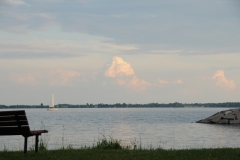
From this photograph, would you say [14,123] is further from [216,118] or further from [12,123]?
[216,118]

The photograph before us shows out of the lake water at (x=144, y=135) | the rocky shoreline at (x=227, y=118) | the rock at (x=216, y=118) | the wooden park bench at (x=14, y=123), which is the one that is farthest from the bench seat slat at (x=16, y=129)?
the rock at (x=216, y=118)

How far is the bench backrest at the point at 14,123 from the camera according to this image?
1109 cm

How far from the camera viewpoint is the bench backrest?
1109 cm

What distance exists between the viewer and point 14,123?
11234 millimetres

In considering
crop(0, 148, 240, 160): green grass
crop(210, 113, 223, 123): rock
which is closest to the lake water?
crop(210, 113, 223, 123): rock

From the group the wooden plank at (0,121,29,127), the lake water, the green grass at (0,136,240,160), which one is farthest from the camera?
the lake water

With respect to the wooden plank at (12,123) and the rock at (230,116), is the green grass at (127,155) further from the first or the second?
the rock at (230,116)

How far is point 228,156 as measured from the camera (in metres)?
11.0

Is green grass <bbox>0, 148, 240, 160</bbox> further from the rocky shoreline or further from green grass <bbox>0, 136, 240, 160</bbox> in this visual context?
the rocky shoreline

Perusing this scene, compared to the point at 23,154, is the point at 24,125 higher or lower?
Result: higher

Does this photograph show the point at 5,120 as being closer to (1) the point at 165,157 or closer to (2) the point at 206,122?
(1) the point at 165,157

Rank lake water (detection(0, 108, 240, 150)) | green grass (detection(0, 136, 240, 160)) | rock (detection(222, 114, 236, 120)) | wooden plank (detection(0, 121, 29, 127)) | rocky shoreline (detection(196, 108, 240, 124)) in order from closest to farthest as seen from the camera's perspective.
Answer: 1. green grass (detection(0, 136, 240, 160))
2. wooden plank (detection(0, 121, 29, 127))
3. lake water (detection(0, 108, 240, 150))
4. rocky shoreline (detection(196, 108, 240, 124))
5. rock (detection(222, 114, 236, 120))

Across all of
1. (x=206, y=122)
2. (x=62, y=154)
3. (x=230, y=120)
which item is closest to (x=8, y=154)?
(x=62, y=154)

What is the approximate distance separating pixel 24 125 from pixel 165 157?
12.7ft
